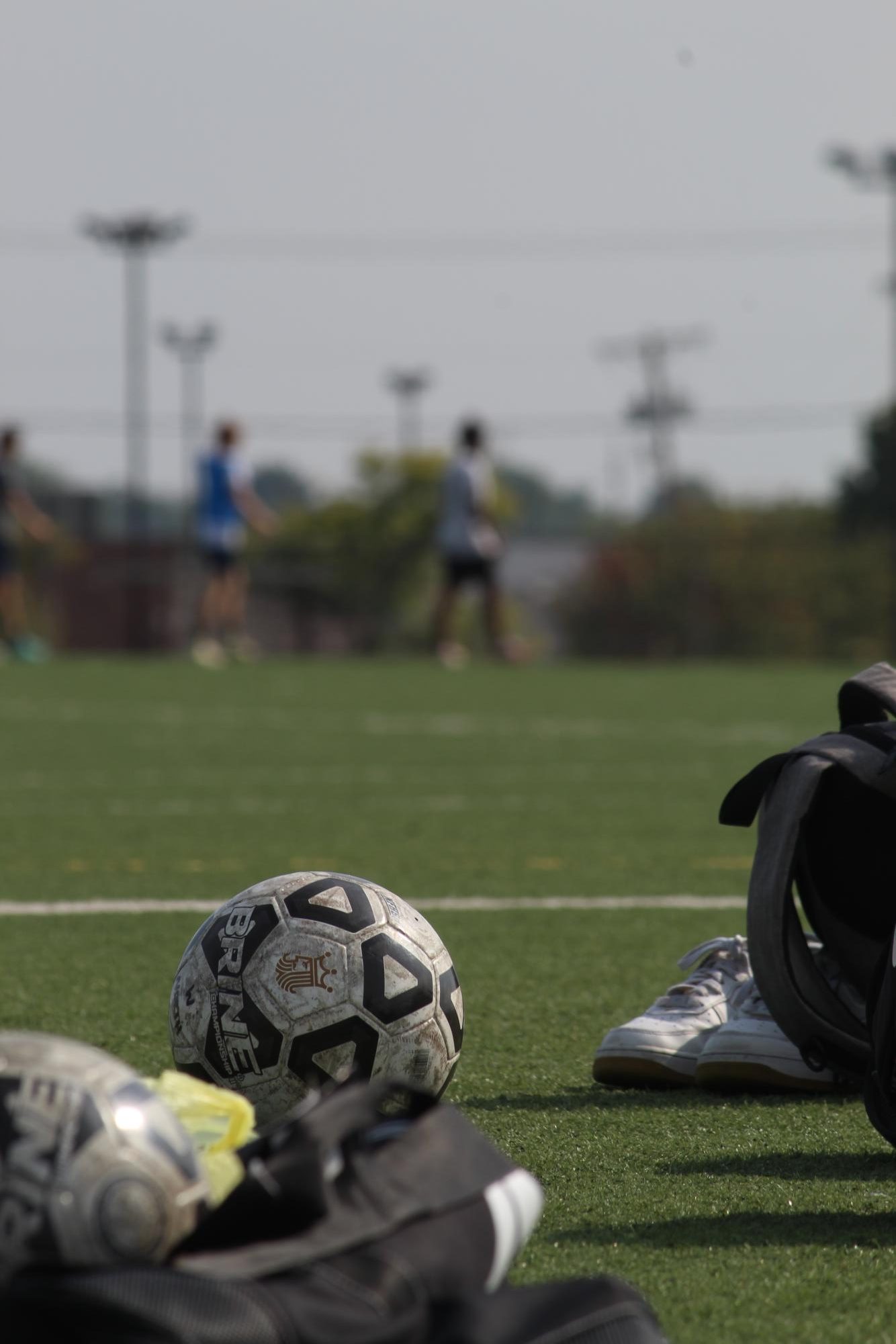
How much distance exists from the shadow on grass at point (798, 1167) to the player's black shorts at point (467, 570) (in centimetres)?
1633

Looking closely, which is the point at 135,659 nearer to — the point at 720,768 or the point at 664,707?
the point at 664,707

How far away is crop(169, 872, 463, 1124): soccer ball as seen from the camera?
303 cm

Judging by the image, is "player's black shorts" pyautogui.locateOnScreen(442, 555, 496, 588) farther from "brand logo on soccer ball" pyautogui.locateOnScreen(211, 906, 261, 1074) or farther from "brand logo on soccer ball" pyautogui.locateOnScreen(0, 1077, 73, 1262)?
"brand logo on soccer ball" pyautogui.locateOnScreen(0, 1077, 73, 1262)

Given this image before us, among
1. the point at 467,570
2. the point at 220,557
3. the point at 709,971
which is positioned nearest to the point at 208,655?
the point at 220,557

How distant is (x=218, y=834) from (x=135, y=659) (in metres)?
13.3

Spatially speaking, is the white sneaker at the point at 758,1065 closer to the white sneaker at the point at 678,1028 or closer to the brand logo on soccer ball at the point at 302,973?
the white sneaker at the point at 678,1028

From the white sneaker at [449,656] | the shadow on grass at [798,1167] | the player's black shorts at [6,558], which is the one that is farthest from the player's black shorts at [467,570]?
the shadow on grass at [798,1167]

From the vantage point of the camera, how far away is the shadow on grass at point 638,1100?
3332 mm

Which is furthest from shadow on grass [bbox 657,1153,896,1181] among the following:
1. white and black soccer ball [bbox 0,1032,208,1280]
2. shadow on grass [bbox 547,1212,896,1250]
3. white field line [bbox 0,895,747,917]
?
white field line [bbox 0,895,747,917]

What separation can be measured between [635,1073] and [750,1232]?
890 mm

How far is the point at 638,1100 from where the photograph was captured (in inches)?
135

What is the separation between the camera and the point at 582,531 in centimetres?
4547

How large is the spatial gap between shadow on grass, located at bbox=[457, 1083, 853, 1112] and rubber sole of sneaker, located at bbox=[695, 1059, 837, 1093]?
2 centimetres

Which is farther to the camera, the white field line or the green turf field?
the white field line
